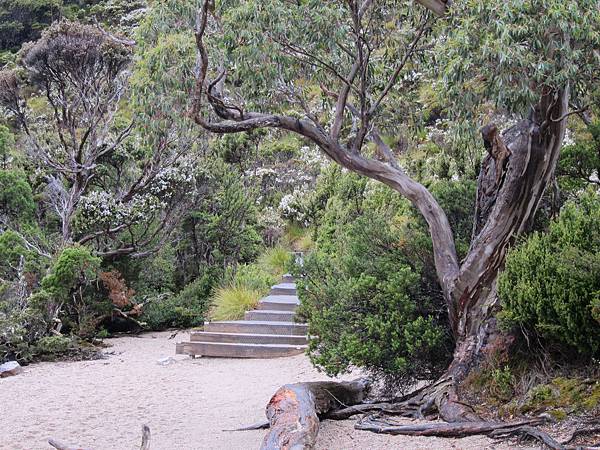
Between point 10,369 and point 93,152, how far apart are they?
5814 mm

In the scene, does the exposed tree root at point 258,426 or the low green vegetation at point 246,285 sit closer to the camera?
the exposed tree root at point 258,426

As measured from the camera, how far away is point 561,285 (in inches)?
181

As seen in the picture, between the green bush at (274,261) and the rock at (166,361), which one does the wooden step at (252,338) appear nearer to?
the rock at (166,361)

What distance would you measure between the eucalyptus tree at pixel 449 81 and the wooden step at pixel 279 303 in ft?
17.3

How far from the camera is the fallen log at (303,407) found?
4.53 metres

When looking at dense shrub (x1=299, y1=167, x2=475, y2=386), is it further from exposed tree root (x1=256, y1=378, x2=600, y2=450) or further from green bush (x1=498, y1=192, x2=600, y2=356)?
green bush (x1=498, y1=192, x2=600, y2=356)

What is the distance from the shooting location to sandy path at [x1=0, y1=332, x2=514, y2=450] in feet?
19.0

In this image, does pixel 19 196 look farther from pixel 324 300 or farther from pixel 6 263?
pixel 324 300

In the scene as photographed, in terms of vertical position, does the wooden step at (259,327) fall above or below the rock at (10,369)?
above

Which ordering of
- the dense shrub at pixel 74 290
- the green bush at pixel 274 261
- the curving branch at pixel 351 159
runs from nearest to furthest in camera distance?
the curving branch at pixel 351 159, the dense shrub at pixel 74 290, the green bush at pixel 274 261

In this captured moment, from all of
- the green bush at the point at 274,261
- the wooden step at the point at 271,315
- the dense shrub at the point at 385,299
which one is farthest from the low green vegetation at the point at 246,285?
the dense shrub at the point at 385,299

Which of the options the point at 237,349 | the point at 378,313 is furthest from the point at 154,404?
the point at 237,349

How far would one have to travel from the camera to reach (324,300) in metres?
6.78

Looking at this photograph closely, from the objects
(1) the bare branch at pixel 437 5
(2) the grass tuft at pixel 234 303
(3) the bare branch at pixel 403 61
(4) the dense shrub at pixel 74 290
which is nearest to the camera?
(1) the bare branch at pixel 437 5
